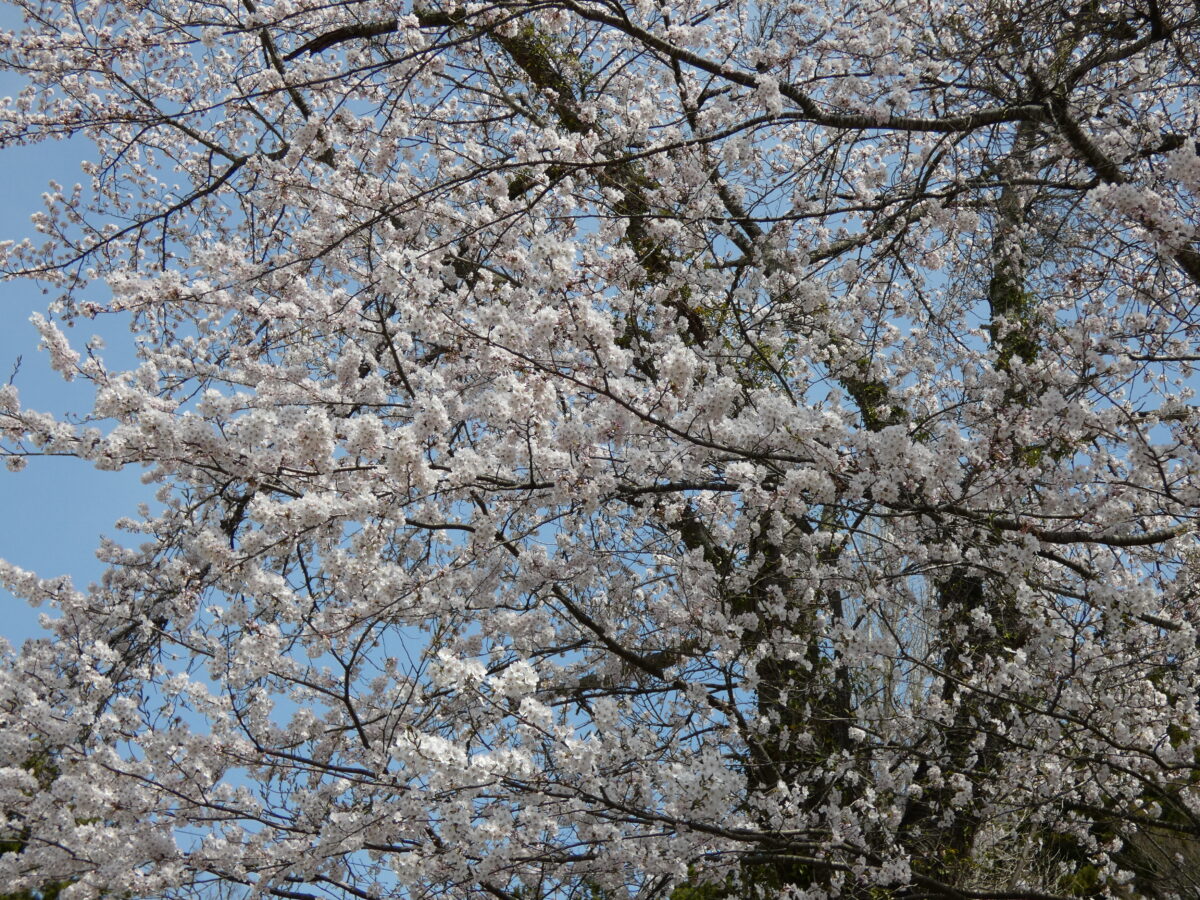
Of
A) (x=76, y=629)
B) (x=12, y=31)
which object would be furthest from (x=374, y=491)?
(x=12, y=31)

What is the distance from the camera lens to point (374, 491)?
3572 millimetres

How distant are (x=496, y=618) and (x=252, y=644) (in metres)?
1.26

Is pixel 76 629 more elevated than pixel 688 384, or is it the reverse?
pixel 76 629

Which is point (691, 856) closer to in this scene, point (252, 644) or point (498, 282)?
point (252, 644)

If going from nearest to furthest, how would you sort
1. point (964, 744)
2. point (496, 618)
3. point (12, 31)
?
point (496, 618), point (964, 744), point (12, 31)

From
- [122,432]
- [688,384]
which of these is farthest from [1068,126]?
[122,432]

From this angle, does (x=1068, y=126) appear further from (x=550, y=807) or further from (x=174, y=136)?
(x=174, y=136)

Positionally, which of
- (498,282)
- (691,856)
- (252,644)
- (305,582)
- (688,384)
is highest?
(498,282)

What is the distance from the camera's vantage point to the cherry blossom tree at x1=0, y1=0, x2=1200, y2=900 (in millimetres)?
3590

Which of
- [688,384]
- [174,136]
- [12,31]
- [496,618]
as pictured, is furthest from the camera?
[174,136]

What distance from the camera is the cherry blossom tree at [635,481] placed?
359cm

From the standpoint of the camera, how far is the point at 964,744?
5.54 meters

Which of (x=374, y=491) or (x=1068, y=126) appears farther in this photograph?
(x=1068, y=126)

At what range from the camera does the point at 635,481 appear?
14.7 ft
